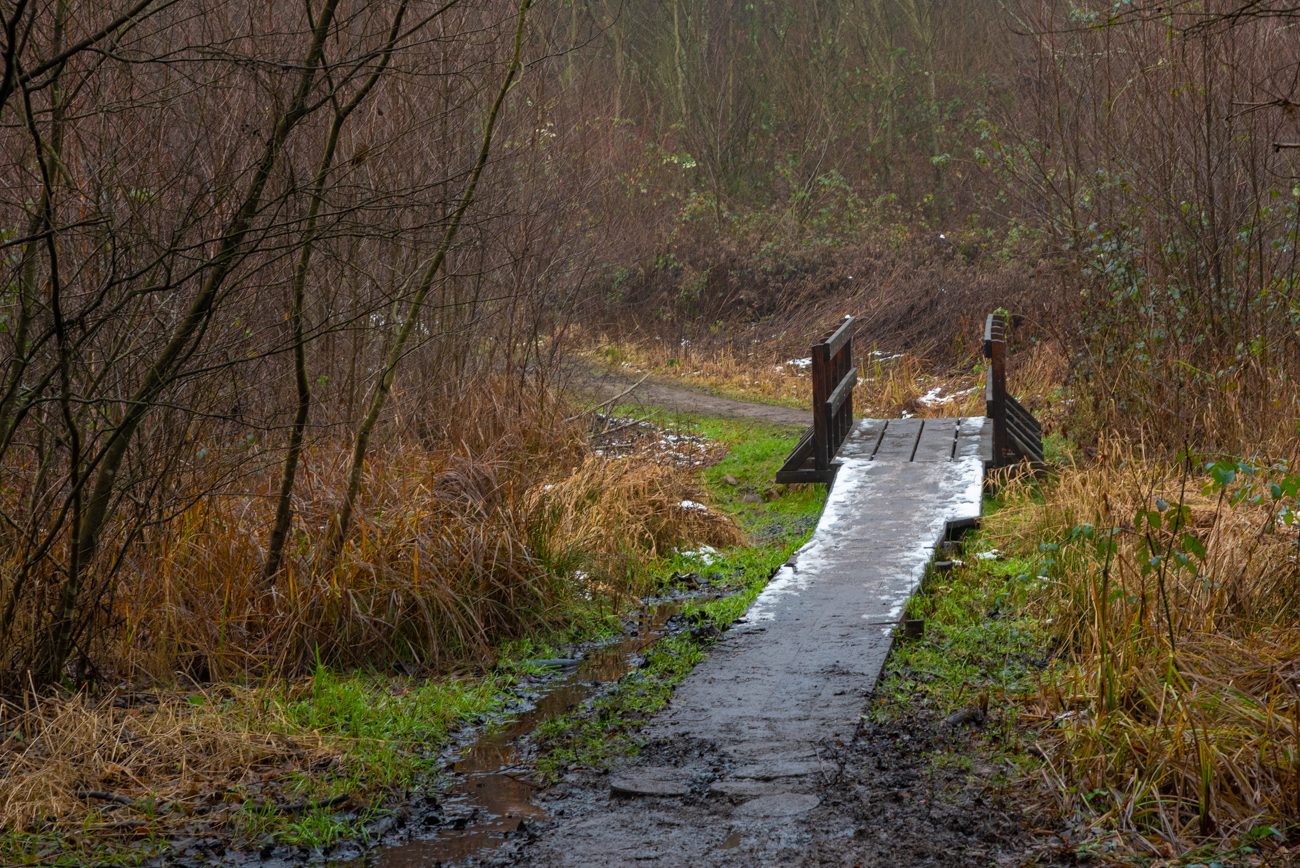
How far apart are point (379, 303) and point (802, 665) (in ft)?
8.27

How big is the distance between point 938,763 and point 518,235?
22.0 feet

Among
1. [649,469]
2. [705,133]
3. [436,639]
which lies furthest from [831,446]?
[705,133]

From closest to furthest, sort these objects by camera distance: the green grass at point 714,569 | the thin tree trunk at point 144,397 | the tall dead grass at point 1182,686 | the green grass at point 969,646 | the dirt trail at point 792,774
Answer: the tall dead grass at point 1182,686 → the dirt trail at point 792,774 → the thin tree trunk at point 144,397 → the green grass at point 714,569 → the green grass at point 969,646

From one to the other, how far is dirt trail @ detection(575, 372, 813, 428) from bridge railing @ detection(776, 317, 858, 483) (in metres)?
2.80

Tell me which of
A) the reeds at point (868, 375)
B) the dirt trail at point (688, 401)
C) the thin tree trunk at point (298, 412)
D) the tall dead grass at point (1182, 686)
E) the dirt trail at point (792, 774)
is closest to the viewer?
the tall dead grass at point (1182, 686)

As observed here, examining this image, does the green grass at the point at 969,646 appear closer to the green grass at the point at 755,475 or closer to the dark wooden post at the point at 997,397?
the green grass at the point at 755,475

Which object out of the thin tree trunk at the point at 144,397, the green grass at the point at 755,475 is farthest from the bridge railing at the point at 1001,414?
the thin tree trunk at the point at 144,397

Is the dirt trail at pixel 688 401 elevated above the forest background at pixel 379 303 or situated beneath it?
situated beneath

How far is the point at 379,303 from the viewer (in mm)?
5531

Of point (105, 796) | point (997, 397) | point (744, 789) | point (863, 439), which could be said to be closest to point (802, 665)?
point (744, 789)

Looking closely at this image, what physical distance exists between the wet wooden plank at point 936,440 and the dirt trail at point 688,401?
2.58 m

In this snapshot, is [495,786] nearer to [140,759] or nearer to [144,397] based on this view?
[140,759]

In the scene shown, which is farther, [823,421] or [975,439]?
[975,439]

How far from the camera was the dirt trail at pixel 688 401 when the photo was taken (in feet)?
45.8
